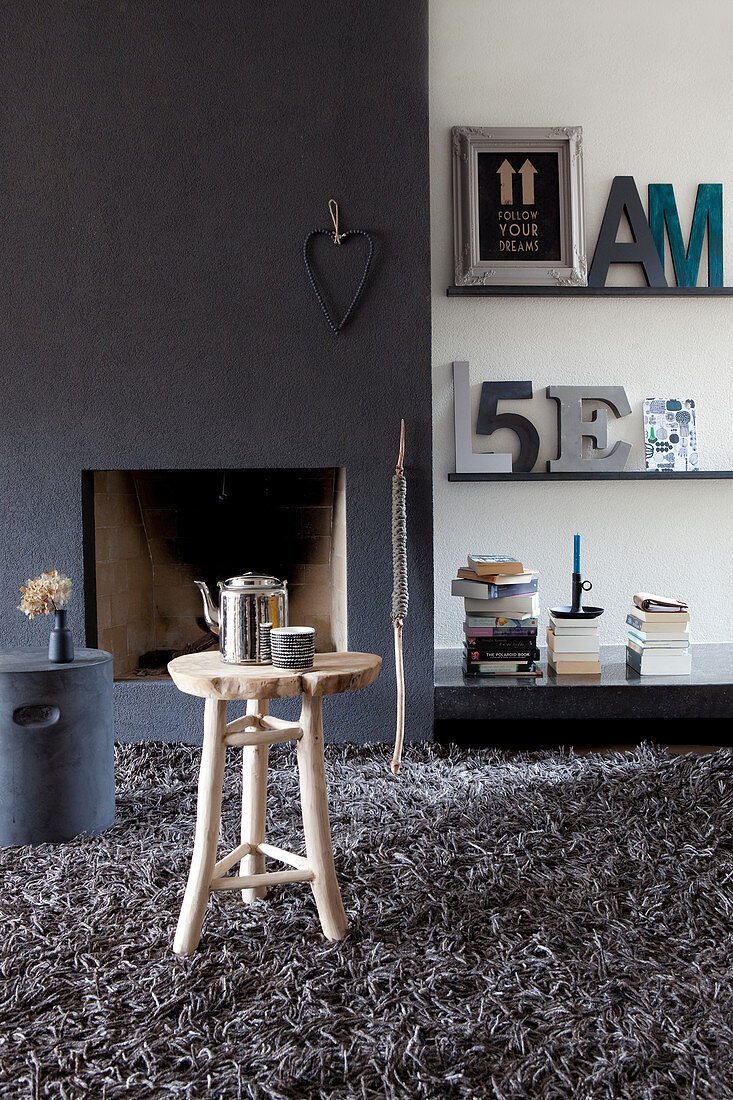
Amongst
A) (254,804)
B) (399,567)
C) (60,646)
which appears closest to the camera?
(254,804)

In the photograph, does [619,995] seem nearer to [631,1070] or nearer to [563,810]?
[631,1070]

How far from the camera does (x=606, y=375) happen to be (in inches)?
137

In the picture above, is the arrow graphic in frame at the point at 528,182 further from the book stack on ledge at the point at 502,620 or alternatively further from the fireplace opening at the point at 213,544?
the book stack on ledge at the point at 502,620

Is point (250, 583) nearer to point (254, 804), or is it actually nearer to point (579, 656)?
point (254, 804)

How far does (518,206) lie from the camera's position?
339cm

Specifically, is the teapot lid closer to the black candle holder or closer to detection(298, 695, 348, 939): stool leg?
detection(298, 695, 348, 939): stool leg

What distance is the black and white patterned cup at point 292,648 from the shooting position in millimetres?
1753

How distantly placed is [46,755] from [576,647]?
1.76 m

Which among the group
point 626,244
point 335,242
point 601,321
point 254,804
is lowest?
point 254,804

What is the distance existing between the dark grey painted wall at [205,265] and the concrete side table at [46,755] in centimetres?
70

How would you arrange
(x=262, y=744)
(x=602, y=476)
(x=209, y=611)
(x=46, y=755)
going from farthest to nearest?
(x=602, y=476) < (x=46, y=755) < (x=209, y=611) < (x=262, y=744)

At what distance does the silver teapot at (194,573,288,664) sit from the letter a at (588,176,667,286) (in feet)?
7.16

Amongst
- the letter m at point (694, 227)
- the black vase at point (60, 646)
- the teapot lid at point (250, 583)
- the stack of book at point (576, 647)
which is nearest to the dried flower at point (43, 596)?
the black vase at point (60, 646)

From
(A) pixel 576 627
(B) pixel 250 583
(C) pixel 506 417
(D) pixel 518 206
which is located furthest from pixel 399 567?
(D) pixel 518 206
